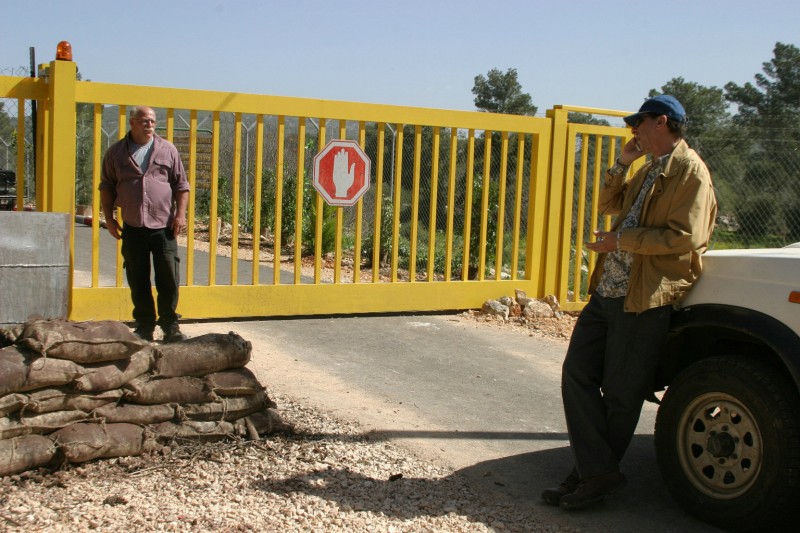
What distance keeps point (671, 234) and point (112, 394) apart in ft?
9.72

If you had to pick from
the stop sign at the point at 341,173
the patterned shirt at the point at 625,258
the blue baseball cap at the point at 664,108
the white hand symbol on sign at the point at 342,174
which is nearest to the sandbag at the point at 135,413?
the patterned shirt at the point at 625,258

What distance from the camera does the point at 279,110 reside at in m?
8.00

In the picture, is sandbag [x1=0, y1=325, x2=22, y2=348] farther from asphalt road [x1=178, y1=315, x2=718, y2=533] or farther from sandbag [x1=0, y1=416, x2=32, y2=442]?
asphalt road [x1=178, y1=315, x2=718, y2=533]

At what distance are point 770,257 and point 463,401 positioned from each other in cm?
271

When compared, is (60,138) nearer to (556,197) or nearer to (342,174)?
(342,174)

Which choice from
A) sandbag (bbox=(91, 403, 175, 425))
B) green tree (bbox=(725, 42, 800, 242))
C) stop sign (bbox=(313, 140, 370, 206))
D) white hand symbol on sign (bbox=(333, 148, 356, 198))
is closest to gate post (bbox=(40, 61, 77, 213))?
stop sign (bbox=(313, 140, 370, 206))

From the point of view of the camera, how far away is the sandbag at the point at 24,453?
4141 millimetres

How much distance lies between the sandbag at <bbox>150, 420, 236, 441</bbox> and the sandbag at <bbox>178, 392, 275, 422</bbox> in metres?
0.04

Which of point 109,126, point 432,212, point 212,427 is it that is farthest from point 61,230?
point 109,126

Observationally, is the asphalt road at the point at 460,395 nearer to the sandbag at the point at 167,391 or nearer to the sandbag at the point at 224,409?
the sandbag at the point at 224,409

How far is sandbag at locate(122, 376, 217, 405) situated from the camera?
463cm

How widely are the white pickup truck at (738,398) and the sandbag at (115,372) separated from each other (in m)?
2.75

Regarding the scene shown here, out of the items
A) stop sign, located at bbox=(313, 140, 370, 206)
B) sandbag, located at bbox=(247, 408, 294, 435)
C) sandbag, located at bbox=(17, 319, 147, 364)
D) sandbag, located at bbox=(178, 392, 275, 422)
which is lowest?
sandbag, located at bbox=(247, 408, 294, 435)

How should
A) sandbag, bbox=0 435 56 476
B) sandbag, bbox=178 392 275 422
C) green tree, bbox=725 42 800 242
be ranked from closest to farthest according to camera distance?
sandbag, bbox=0 435 56 476 → sandbag, bbox=178 392 275 422 → green tree, bbox=725 42 800 242
